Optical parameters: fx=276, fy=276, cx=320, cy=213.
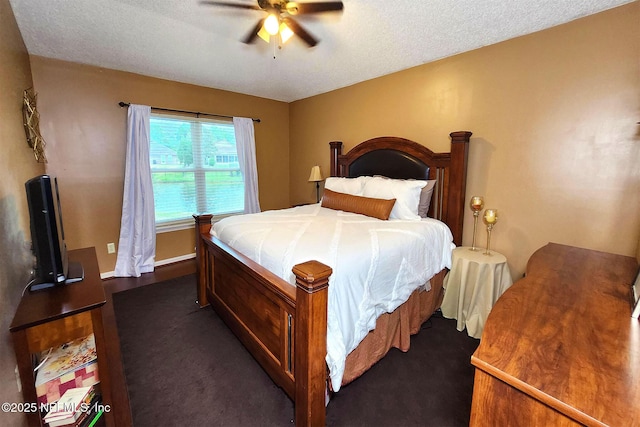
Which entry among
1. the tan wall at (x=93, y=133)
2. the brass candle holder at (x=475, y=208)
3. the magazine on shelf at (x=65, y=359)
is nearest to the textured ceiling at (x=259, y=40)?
the tan wall at (x=93, y=133)

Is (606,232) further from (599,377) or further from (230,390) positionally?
(230,390)

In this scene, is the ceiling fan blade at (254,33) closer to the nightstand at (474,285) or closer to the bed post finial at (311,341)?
the bed post finial at (311,341)

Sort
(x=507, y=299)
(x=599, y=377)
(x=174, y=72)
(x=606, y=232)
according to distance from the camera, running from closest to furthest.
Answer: (x=599, y=377)
(x=507, y=299)
(x=606, y=232)
(x=174, y=72)

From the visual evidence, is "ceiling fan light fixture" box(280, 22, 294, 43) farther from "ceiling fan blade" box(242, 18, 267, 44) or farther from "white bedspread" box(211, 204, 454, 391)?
"white bedspread" box(211, 204, 454, 391)

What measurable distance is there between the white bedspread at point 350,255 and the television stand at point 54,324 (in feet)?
2.86

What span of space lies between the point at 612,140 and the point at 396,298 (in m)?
1.91

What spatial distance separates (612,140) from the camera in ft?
6.43

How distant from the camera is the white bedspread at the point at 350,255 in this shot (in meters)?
1.47

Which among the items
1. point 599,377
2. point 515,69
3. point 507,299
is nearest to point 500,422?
point 599,377

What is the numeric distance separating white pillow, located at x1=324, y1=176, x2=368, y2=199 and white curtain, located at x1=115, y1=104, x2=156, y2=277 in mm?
2288

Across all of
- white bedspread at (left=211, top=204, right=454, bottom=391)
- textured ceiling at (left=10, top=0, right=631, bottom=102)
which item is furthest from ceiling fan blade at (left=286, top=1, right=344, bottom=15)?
white bedspread at (left=211, top=204, right=454, bottom=391)

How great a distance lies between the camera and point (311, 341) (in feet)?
4.15

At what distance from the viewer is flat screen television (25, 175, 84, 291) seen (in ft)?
4.42

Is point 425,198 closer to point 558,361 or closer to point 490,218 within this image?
point 490,218
